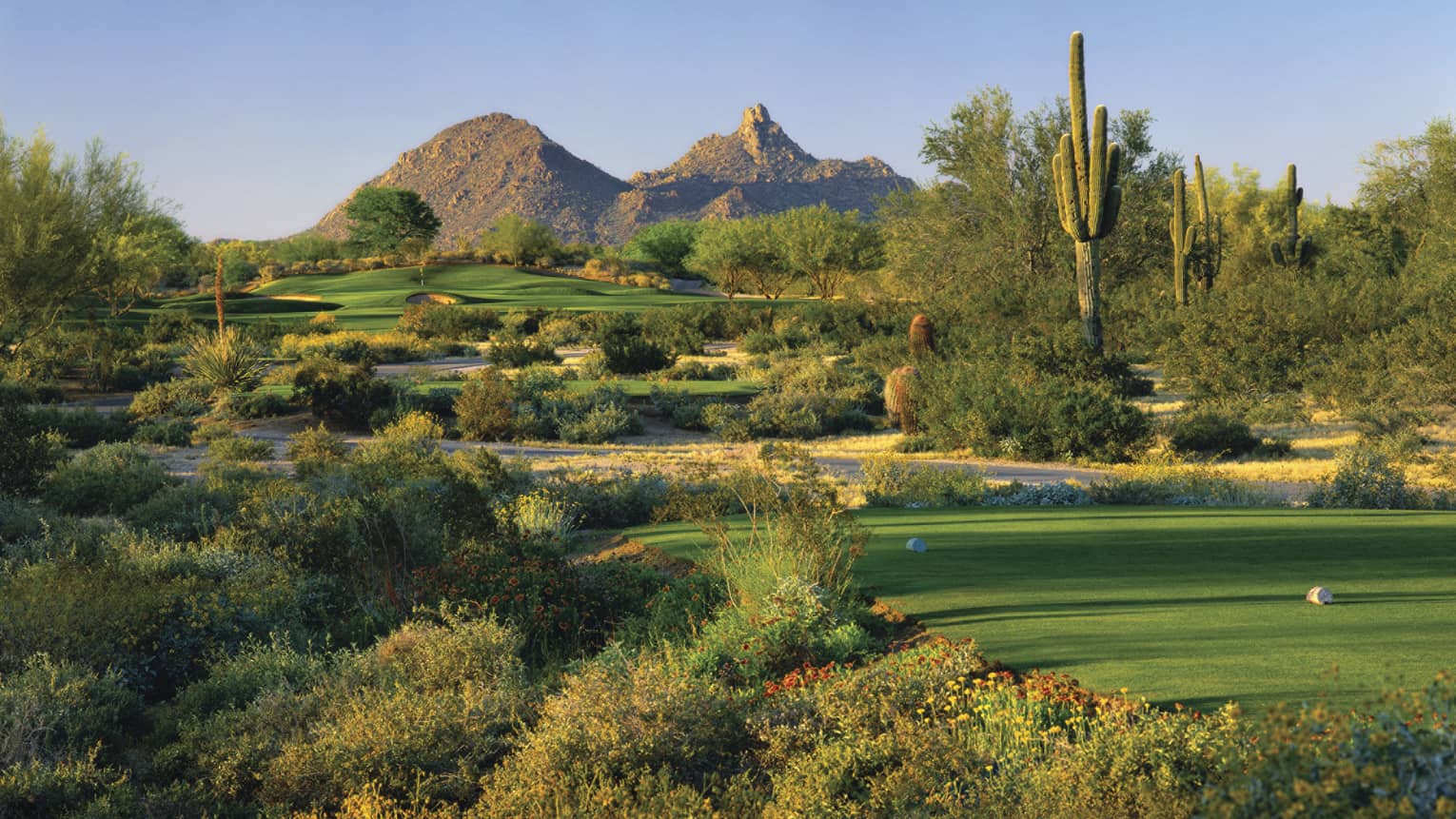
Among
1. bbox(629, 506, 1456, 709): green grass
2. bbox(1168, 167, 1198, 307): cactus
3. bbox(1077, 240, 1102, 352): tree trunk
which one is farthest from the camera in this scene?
bbox(1168, 167, 1198, 307): cactus

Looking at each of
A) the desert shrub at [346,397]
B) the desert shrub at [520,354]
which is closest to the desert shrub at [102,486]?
the desert shrub at [346,397]

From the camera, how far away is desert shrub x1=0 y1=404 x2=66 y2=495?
48.9ft

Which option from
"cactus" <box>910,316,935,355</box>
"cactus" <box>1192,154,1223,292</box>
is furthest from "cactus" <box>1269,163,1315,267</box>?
"cactus" <box>910,316,935,355</box>

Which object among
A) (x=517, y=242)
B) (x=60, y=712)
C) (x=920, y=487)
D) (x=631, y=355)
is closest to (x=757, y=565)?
(x=60, y=712)

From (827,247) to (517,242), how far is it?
121 feet

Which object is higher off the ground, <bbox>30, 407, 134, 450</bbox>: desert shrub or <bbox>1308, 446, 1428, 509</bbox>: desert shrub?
<bbox>30, 407, 134, 450</bbox>: desert shrub

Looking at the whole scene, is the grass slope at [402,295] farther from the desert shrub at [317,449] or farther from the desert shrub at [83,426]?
the desert shrub at [317,449]

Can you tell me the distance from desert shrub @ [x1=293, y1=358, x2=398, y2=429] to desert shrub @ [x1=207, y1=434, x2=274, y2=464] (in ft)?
10.5

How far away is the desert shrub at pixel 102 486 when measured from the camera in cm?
1460

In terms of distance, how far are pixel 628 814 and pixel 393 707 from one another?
2.05 m

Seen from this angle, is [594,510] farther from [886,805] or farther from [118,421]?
[118,421]

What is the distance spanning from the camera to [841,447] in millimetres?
21703

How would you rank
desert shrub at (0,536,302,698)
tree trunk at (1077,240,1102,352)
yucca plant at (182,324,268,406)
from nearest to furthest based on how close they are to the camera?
desert shrub at (0,536,302,698) → tree trunk at (1077,240,1102,352) → yucca plant at (182,324,268,406)

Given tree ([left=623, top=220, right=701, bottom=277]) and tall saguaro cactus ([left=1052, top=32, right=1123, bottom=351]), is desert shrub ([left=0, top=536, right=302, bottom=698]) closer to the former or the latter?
tall saguaro cactus ([left=1052, top=32, right=1123, bottom=351])
